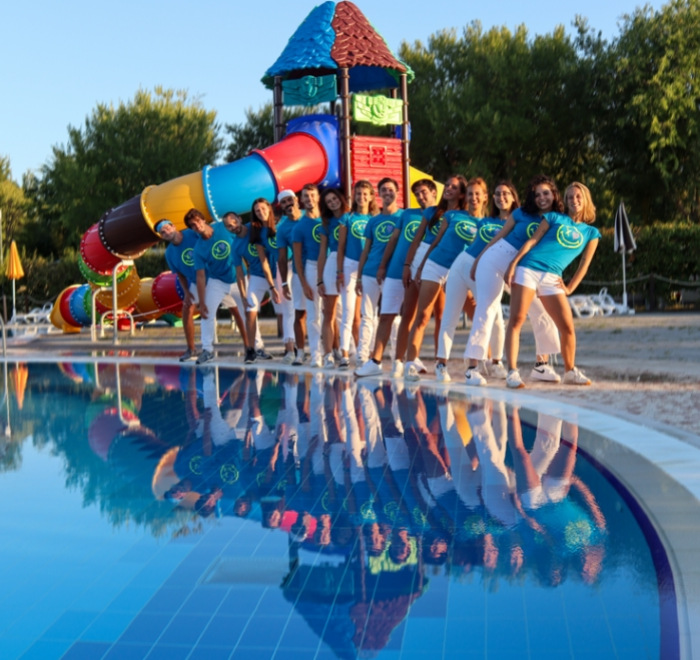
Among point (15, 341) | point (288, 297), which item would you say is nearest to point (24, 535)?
point (288, 297)

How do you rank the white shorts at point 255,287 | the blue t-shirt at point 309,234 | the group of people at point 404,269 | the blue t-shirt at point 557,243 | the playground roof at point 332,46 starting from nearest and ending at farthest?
the blue t-shirt at point 557,243, the group of people at point 404,269, the blue t-shirt at point 309,234, the white shorts at point 255,287, the playground roof at point 332,46

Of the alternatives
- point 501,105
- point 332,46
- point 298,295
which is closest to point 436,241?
point 298,295

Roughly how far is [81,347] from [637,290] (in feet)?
47.9

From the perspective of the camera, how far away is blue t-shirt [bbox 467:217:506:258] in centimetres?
898

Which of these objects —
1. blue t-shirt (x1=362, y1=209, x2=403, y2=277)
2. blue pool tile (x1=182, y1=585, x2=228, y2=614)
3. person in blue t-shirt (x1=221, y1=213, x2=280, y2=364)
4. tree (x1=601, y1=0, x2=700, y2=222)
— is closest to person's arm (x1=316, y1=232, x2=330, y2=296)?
blue t-shirt (x1=362, y1=209, x2=403, y2=277)

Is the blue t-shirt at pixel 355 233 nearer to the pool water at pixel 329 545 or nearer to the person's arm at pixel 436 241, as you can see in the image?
the person's arm at pixel 436 241

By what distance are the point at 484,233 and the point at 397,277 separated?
45.7 inches

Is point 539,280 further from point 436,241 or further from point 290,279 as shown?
point 290,279

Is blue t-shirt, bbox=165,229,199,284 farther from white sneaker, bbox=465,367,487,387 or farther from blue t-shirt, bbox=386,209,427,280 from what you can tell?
white sneaker, bbox=465,367,487,387

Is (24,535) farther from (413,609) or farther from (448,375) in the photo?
(448,375)

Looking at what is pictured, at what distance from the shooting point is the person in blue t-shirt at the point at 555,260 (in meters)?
8.54

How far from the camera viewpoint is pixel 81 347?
1672 centimetres

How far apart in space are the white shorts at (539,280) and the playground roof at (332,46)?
966 centimetres

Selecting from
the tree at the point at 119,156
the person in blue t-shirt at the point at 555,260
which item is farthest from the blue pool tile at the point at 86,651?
the tree at the point at 119,156
